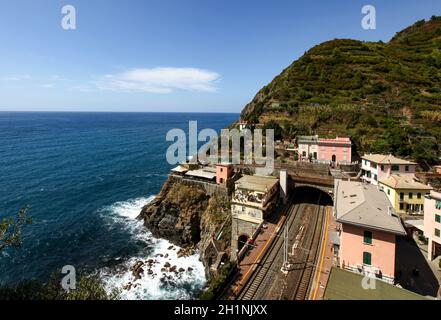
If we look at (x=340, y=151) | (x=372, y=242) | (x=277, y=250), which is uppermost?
(x=340, y=151)

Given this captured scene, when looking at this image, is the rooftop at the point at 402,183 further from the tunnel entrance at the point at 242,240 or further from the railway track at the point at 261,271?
the tunnel entrance at the point at 242,240

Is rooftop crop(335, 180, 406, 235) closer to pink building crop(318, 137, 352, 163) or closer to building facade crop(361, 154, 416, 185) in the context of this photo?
building facade crop(361, 154, 416, 185)

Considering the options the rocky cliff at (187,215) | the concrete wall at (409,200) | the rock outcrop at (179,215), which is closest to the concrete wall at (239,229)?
the rocky cliff at (187,215)

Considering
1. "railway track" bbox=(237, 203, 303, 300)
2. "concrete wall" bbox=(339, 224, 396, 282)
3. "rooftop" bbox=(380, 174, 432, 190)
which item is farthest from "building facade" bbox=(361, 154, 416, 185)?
"concrete wall" bbox=(339, 224, 396, 282)

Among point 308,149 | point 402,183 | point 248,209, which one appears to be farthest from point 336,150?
point 248,209

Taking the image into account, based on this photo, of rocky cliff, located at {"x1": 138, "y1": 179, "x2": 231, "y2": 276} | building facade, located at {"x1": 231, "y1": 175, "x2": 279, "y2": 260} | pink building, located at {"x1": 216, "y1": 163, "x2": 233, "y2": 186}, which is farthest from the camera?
pink building, located at {"x1": 216, "y1": 163, "x2": 233, "y2": 186}
